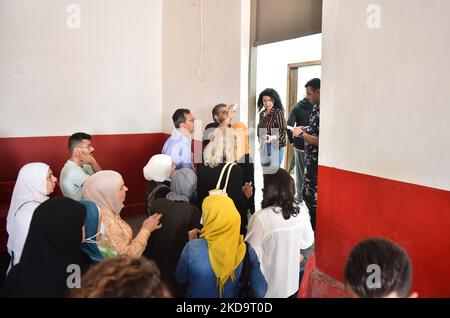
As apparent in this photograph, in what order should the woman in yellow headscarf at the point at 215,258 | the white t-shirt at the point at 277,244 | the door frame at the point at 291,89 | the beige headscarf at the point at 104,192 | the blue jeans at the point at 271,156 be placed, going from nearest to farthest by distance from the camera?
the woman in yellow headscarf at the point at 215,258
the white t-shirt at the point at 277,244
the beige headscarf at the point at 104,192
the blue jeans at the point at 271,156
the door frame at the point at 291,89

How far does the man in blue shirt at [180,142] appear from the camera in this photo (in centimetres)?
420

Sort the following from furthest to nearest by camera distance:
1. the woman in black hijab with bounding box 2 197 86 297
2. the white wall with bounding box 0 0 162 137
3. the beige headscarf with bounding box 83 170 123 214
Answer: the white wall with bounding box 0 0 162 137 < the beige headscarf with bounding box 83 170 123 214 < the woman in black hijab with bounding box 2 197 86 297

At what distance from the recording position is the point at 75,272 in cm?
196

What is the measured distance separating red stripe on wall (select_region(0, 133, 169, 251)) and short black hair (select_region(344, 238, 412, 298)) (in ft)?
13.7

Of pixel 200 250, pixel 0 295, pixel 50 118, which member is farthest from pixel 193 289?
pixel 50 118

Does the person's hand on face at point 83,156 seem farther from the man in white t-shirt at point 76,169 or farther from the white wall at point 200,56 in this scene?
the white wall at point 200,56

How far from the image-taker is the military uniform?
3.83 m

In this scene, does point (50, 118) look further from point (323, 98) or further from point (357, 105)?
point (357, 105)

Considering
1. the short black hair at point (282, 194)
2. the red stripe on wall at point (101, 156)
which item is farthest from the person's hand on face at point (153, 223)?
the red stripe on wall at point (101, 156)

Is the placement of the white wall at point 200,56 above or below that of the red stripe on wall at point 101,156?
above

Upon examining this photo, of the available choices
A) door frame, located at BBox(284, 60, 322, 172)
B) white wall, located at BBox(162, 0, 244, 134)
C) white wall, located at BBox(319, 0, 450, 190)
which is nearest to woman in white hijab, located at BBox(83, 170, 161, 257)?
white wall, located at BBox(319, 0, 450, 190)

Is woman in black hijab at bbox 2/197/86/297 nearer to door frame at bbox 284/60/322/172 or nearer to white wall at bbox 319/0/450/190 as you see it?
white wall at bbox 319/0/450/190

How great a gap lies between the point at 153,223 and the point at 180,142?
1.90 meters

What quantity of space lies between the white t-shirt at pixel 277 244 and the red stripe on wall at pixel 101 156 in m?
3.27
